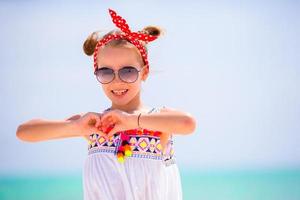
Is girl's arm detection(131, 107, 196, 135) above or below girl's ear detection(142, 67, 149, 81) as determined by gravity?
below

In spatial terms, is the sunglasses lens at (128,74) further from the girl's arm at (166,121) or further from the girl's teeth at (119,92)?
the girl's arm at (166,121)

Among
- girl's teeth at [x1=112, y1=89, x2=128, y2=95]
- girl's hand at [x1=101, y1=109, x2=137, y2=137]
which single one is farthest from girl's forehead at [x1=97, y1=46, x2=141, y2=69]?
girl's hand at [x1=101, y1=109, x2=137, y2=137]

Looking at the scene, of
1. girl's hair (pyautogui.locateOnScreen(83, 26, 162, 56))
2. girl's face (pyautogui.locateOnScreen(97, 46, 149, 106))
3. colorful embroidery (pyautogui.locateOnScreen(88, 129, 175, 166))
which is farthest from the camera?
girl's hair (pyautogui.locateOnScreen(83, 26, 162, 56))

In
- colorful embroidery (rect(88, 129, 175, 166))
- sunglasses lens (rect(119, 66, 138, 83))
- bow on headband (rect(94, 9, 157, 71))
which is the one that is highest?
bow on headband (rect(94, 9, 157, 71))

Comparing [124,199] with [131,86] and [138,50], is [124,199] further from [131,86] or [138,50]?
[138,50]

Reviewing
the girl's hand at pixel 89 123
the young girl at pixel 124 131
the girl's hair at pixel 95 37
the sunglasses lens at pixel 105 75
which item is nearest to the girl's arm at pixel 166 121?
the young girl at pixel 124 131

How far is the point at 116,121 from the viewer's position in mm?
2564

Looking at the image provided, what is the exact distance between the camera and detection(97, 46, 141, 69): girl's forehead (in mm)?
2750

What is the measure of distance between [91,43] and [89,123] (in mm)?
541

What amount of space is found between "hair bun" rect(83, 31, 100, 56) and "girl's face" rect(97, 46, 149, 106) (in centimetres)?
12

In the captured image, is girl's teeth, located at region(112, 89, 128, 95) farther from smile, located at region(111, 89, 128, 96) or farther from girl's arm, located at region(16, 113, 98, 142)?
girl's arm, located at region(16, 113, 98, 142)

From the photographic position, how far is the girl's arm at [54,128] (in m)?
2.56

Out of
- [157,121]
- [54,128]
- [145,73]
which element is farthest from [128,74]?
[54,128]

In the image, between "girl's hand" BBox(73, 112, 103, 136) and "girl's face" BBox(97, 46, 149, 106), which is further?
"girl's face" BBox(97, 46, 149, 106)
